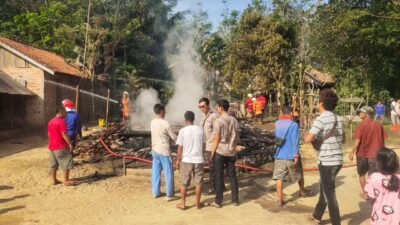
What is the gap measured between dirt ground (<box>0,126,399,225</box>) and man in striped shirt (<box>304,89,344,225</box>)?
2.68 ft

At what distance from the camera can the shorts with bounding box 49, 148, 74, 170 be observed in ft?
26.0

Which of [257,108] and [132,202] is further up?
[257,108]

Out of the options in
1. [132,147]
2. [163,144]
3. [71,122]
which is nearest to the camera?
[163,144]

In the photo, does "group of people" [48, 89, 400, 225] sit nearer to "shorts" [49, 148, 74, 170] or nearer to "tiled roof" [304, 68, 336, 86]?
"shorts" [49, 148, 74, 170]

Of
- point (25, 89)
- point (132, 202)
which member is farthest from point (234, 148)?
point (25, 89)

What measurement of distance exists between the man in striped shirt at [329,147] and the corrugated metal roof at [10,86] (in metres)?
13.5

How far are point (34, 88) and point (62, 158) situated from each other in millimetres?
11917

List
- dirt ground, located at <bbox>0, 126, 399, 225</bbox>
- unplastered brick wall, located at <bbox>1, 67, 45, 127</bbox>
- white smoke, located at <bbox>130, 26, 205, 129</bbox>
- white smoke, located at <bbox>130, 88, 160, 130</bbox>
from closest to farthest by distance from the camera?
→ dirt ground, located at <bbox>0, 126, 399, 225</bbox> < white smoke, located at <bbox>130, 88, 160, 130</bbox> < white smoke, located at <bbox>130, 26, 205, 129</bbox> < unplastered brick wall, located at <bbox>1, 67, 45, 127</bbox>

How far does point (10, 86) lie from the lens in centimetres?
1669

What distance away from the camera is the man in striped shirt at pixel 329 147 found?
5.11 metres

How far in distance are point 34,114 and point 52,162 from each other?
38.0ft

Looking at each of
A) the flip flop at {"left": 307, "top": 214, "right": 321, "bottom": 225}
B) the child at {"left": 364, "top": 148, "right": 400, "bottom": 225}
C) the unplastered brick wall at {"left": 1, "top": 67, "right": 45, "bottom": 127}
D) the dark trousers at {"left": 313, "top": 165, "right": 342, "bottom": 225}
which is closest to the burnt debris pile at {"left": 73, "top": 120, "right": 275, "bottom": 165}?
the flip flop at {"left": 307, "top": 214, "right": 321, "bottom": 225}

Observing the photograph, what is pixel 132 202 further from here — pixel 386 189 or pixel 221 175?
pixel 386 189

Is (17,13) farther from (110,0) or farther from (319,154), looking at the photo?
(319,154)
